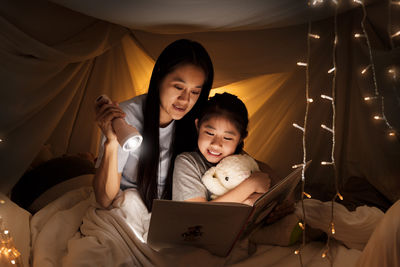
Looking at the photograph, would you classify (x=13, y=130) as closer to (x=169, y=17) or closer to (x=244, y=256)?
(x=169, y=17)

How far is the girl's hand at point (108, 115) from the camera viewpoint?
142 cm

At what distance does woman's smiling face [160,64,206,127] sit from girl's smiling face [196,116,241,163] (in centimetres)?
13

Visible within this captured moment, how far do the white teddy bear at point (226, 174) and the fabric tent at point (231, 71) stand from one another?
24.5 inches

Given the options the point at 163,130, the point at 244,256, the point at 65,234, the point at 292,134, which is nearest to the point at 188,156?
the point at 163,130

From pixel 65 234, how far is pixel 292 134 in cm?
145

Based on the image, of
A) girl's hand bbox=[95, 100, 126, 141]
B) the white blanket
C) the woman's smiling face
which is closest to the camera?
the white blanket

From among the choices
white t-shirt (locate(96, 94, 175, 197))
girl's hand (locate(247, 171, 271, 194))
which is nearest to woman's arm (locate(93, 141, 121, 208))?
white t-shirt (locate(96, 94, 175, 197))

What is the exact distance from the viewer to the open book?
118 cm

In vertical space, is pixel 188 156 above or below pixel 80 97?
below

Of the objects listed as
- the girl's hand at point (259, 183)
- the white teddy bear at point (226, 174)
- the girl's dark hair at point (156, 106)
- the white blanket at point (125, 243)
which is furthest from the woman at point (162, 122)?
the girl's hand at point (259, 183)

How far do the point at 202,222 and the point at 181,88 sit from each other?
24.5 inches

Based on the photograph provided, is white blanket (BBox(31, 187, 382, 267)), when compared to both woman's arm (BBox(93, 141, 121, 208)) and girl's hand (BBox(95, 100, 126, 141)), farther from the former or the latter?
girl's hand (BBox(95, 100, 126, 141))

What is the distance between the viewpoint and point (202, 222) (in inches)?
49.8

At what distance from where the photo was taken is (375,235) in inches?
44.8
